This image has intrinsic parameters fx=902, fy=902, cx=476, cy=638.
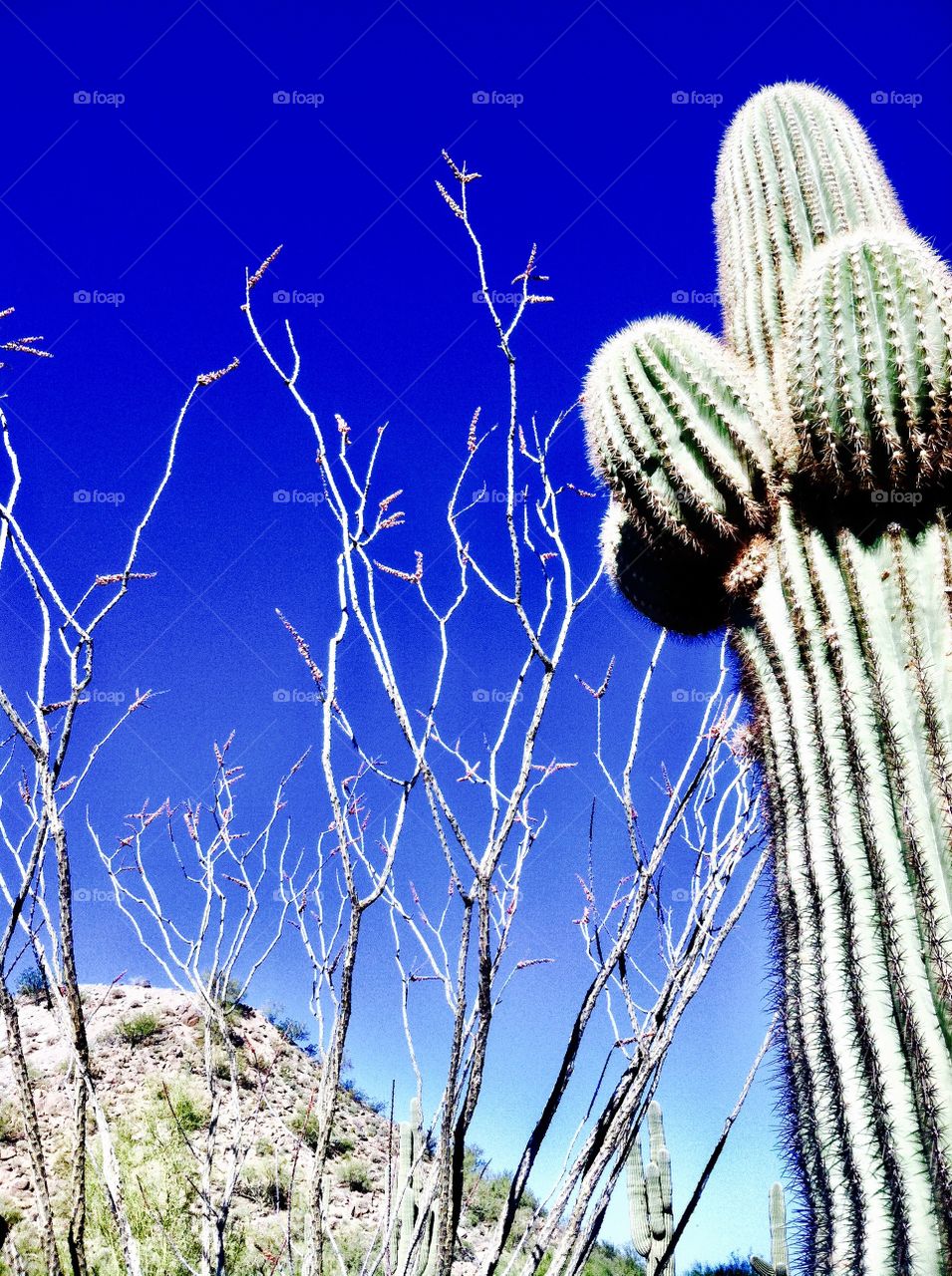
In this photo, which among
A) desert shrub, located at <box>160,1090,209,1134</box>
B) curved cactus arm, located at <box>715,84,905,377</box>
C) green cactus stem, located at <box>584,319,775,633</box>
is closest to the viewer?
green cactus stem, located at <box>584,319,775,633</box>

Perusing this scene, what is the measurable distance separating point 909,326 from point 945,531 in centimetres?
55

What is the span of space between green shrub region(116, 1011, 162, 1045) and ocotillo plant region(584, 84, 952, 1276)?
16598 mm

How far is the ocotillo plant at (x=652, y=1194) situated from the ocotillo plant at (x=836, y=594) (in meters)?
5.60

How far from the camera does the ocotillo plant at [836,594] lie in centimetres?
178

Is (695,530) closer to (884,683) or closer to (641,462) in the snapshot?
(641,462)

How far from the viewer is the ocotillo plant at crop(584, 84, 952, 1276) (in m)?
1.78

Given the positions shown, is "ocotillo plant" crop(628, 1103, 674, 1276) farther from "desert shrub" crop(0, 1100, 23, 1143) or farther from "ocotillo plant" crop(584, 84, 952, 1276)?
"desert shrub" crop(0, 1100, 23, 1143)

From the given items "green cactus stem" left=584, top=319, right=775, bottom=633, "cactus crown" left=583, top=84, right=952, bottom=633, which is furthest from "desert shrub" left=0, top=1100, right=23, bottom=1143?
"green cactus stem" left=584, top=319, right=775, bottom=633

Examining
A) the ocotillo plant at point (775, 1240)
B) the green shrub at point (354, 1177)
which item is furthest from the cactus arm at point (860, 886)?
the green shrub at point (354, 1177)

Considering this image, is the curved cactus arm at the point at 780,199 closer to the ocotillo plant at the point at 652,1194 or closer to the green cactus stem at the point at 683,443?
the green cactus stem at the point at 683,443

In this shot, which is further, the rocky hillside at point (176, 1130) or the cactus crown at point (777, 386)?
the rocky hillside at point (176, 1130)

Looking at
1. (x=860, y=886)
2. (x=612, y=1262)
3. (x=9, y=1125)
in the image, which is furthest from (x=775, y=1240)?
(x=9, y=1125)

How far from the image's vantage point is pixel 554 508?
6.61 feet

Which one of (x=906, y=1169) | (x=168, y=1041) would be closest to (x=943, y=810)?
(x=906, y=1169)
